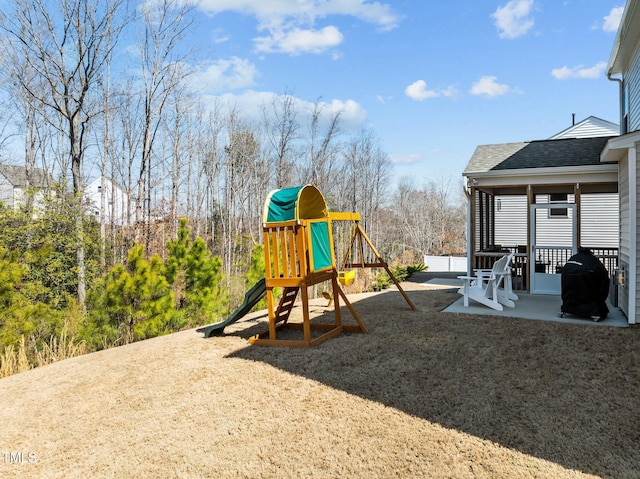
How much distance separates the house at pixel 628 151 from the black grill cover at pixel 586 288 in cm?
34

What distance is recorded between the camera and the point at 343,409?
3613 millimetres

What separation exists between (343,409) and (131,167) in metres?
15.4

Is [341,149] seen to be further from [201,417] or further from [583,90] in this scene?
[201,417]

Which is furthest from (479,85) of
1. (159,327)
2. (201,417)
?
(201,417)

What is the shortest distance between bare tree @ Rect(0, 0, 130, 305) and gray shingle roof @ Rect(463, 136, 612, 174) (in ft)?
31.3

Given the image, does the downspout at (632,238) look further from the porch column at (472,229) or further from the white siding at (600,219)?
the white siding at (600,219)

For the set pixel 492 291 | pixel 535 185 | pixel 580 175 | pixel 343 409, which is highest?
pixel 580 175

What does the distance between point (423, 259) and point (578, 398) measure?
16.3 m

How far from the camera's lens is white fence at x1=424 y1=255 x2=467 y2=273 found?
18844 mm

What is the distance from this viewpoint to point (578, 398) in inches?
146

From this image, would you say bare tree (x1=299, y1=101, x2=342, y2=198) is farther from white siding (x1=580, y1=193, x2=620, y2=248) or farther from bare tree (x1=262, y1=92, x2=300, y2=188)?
white siding (x1=580, y1=193, x2=620, y2=248)

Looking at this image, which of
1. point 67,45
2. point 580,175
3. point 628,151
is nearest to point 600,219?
point 580,175

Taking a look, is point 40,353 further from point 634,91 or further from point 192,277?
point 634,91

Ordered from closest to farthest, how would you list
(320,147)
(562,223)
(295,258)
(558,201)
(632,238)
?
(295,258), (632,238), (558,201), (562,223), (320,147)
